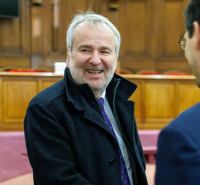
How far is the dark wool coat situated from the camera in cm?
102

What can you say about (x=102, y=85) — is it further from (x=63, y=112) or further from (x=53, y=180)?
(x=53, y=180)

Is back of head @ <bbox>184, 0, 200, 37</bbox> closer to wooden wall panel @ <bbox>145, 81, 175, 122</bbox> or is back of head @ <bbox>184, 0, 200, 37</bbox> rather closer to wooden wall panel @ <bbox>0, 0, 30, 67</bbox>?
wooden wall panel @ <bbox>145, 81, 175, 122</bbox>

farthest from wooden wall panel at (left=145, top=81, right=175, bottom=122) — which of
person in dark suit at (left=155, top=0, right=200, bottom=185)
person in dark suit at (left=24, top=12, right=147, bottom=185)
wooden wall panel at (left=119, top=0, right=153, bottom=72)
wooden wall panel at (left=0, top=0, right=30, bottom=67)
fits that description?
person in dark suit at (left=155, top=0, right=200, bottom=185)

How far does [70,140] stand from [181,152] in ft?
2.07

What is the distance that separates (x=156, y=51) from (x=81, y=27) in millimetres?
5651

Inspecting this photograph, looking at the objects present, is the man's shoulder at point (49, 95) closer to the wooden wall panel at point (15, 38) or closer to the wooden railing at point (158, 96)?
the wooden railing at point (158, 96)

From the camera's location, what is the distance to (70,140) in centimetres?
109

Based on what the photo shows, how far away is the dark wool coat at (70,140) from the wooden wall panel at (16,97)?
10.2 ft

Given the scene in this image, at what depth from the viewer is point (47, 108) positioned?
109 cm

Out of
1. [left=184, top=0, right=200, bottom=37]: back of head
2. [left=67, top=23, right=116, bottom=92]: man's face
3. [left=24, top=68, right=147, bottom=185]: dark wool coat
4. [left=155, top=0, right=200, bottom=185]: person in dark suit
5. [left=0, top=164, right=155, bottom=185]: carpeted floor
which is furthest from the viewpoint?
[left=0, top=164, right=155, bottom=185]: carpeted floor

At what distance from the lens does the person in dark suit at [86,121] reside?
1035 mm

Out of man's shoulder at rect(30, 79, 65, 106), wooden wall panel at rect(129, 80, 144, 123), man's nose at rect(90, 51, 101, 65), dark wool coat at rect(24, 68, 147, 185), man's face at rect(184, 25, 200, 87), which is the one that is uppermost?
man's face at rect(184, 25, 200, 87)

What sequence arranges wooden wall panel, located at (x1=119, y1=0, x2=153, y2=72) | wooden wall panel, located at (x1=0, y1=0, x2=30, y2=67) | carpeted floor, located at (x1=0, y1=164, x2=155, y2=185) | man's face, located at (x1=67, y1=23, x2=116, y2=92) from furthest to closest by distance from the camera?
wooden wall panel, located at (x1=119, y1=0, x2=153, y2=72) < wooden wall panel, located at (x1=0, y1=0, x2=30, y2=67) < carpeted floor, located at (x1=0, y1=164, x2=155, y2=185) < man's face, located at (x1=67, y1=23, x2=116, y2=92)

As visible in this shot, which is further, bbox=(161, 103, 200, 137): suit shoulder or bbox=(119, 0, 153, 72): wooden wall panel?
bbox=(119, 0, 153, 72): wooden wall panel
